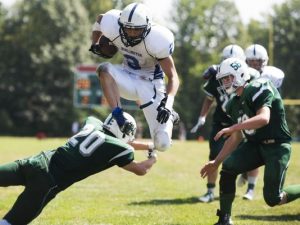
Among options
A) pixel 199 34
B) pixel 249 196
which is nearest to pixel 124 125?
pixel 249 196

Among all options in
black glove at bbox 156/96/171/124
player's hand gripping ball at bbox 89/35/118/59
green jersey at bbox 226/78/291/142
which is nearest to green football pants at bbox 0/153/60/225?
black glove at bbox 156/96/171/124

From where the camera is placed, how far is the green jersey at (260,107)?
5602 mm

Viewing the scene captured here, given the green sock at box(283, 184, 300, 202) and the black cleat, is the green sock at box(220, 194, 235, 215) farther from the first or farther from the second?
the green sock at box(283, 184, 300, 202)

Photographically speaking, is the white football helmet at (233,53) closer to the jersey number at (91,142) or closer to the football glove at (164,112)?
the football glove at (164,112)

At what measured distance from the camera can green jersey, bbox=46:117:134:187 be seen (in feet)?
15.4

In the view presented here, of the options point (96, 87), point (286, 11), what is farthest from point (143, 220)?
point (286, 11)

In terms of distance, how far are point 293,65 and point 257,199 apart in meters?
41.7

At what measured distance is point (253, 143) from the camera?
610 centimetres

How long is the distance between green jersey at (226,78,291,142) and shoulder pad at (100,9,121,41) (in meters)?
1.63

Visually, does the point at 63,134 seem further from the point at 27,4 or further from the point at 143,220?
the point at 143,220

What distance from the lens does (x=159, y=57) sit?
659 cm

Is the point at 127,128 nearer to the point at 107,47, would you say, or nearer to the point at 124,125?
the point at 124,125

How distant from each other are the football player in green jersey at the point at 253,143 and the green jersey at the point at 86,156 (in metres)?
1.34

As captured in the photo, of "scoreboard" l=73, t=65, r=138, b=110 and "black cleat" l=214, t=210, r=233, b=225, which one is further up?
"black cleat" l=214, t=210, r=233, b=225
